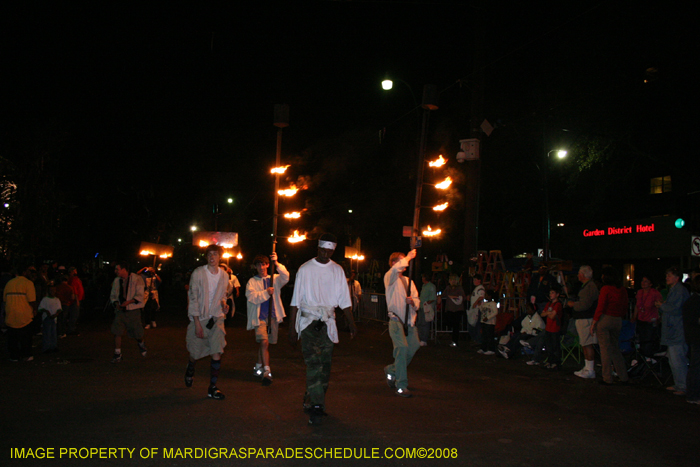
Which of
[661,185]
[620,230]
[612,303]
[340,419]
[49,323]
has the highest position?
[661,185]

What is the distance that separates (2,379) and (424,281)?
29.4ft

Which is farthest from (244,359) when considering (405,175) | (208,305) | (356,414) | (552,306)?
(405,175)

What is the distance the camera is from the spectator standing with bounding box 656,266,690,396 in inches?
341

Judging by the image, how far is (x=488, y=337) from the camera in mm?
12977

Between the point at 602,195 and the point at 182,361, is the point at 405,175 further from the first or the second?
the point at 182,361

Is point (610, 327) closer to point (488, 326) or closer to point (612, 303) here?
point (612, 303)

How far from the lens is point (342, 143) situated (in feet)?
84.3

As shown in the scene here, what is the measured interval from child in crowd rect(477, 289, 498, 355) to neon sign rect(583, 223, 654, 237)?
16.3m

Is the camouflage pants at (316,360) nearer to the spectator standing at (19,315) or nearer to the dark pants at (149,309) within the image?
the spectator standing at (19,315)

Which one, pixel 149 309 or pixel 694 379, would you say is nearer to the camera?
pixel 694 379

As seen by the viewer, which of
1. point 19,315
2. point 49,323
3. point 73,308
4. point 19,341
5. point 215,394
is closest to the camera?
point 215,394

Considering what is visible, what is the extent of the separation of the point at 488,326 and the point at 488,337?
26 cm

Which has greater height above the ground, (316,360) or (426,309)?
(426,309)

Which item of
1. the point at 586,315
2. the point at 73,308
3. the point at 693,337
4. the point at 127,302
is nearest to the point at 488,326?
the point at 586,315
